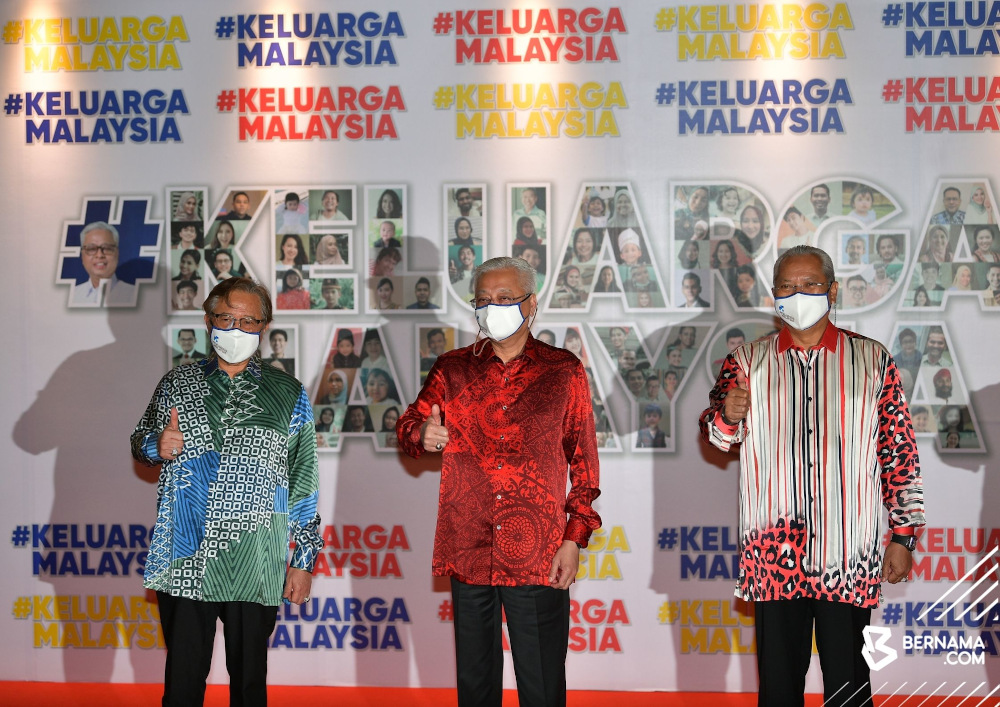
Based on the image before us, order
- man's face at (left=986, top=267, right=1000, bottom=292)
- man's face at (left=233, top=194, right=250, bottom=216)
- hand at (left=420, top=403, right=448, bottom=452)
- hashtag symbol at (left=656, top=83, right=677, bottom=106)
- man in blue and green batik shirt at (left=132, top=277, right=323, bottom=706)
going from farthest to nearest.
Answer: man's face at (left=233, top=194, right=250, bottom=216)
hashtag symbol at (left=656, top=83, right=677, bottom=106)
man's face at (left=986, top=267, right=1000, bottom=292)
man in blue and green batik shirt at (left=132, top=277, right=323, bottom=706)
hand at (left=420, top=403, right=448, bottom=452)

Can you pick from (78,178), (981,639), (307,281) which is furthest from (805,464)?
(78,178)

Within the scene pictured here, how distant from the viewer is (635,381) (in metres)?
3.93

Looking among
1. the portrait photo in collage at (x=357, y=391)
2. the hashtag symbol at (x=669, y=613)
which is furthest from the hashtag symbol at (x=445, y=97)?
the hashtag symbol at (x=669, y=613)

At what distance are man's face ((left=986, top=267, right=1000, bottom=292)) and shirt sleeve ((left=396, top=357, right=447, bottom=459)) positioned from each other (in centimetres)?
249

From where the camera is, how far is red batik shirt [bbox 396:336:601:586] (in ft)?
8.84

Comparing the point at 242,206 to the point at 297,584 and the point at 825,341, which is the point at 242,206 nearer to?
the point at 297,584

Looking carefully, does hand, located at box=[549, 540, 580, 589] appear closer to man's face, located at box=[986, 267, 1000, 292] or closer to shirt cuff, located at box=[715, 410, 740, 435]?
shirt cuff, located at box=[715, 410, 740, 435]

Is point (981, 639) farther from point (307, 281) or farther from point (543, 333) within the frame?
point (307, 281)

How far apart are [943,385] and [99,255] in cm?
380

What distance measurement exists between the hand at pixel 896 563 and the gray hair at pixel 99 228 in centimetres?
344

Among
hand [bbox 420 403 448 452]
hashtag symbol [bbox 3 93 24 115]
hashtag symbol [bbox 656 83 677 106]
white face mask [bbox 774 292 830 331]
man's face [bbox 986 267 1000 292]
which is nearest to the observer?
hand [bbox 420 403 448 452]

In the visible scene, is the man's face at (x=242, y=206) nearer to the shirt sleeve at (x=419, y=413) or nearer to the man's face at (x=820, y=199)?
Result: the shirt sleeve at (x=419, y=413)

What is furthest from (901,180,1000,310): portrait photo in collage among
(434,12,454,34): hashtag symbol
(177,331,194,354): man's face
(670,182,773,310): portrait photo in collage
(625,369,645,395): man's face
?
(177,331,194,354): man's face

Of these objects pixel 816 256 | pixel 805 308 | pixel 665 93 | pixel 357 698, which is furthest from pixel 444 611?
pixel 665 93
